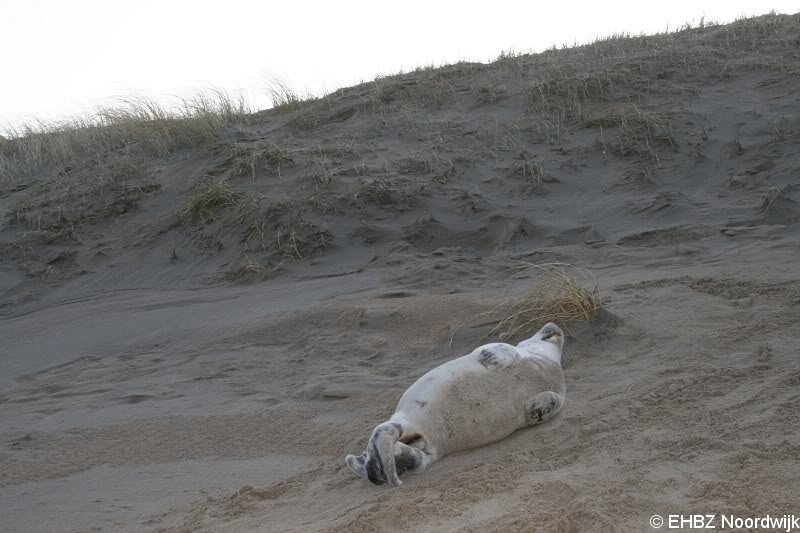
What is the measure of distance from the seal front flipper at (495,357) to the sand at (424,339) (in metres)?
0.40

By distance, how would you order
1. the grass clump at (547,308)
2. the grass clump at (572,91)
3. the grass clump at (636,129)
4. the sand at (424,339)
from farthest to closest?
the grass clump at (572,91) → the grass clump at (636,129) → the grass clump at (547,308) → the sand at (424,339)

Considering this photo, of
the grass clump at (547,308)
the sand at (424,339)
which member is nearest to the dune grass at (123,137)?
the sand at (424,339)

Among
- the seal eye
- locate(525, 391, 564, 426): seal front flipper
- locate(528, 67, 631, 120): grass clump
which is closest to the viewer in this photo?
locate(525, 391, 564, 426): seal front flipper

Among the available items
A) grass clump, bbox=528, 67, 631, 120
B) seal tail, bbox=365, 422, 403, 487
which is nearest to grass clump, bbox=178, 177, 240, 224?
grass clump, bbox=528, 67, 631, 120

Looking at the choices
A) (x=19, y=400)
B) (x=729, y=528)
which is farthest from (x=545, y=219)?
(x=729, y=528)

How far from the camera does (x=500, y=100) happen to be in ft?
33.2

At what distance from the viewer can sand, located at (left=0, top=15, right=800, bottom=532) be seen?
11.3 feet

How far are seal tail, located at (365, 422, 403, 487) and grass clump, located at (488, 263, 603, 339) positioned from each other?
1.99 metres

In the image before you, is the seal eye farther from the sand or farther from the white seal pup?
the white seal pup

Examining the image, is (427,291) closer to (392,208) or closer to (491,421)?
(392,208)

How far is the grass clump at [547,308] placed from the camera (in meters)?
5.30

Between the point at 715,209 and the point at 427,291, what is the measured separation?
265 cm

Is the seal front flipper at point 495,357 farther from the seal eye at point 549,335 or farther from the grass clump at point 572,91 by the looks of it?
the grass clump at point 572,91

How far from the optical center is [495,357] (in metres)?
4.06
